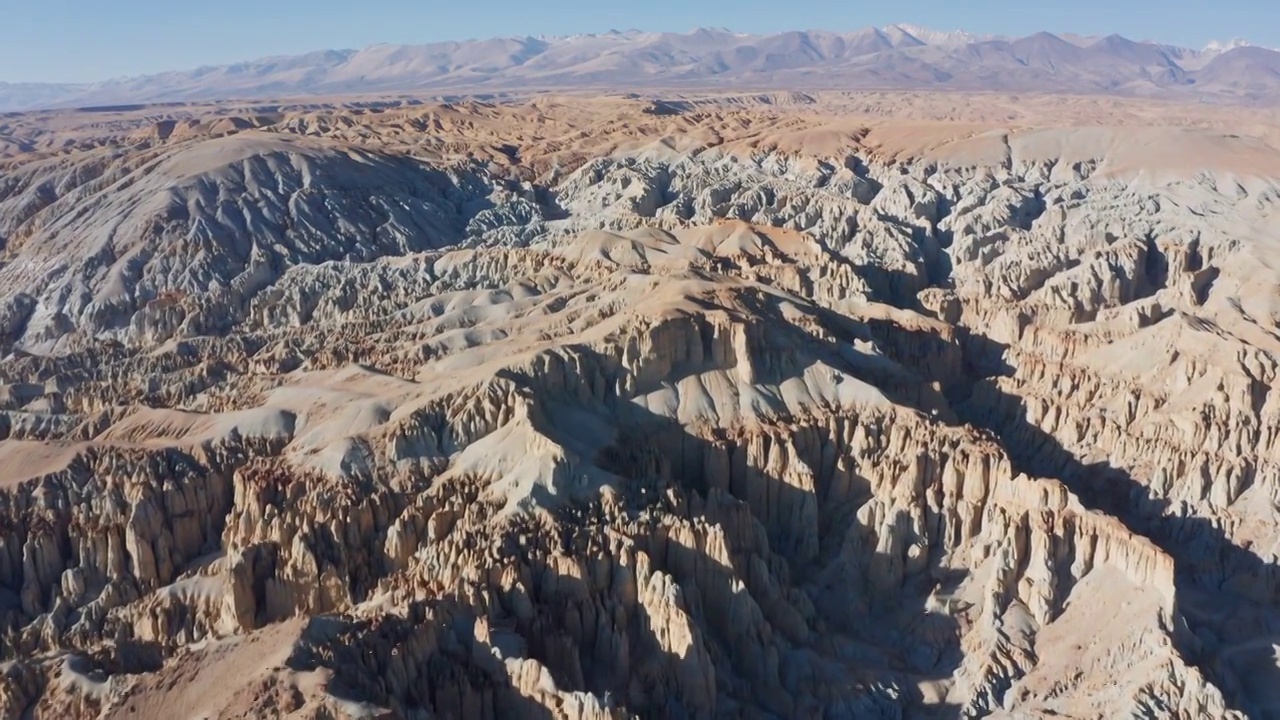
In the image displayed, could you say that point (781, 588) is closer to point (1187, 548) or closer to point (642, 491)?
point (642, 491)

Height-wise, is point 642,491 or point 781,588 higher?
point 642,491

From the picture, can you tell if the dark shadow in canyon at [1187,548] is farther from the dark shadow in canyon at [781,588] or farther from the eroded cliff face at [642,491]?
the dark shadow in canyon at [781,588]

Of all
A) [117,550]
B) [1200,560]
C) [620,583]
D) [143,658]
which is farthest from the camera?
[1200,560]

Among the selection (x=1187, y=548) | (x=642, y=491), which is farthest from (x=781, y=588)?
(x=1187, y=548)

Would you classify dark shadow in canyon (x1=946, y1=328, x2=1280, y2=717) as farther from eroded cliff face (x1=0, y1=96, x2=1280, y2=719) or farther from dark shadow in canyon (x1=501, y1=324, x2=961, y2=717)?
dark shadow in canyon (x1=501, y1=324, x2=961, y2=717)

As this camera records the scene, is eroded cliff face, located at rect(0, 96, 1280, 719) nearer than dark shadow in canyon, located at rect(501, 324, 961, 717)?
Yes

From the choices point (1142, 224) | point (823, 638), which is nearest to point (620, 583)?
point (823, 638)

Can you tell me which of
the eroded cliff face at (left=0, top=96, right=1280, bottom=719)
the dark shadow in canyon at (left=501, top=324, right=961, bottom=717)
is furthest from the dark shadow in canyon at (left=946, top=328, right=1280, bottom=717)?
the dark shadow in canyon at (left=501, top=324, right=961, bottom=717)

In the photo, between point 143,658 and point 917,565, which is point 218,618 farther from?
point 917,565
